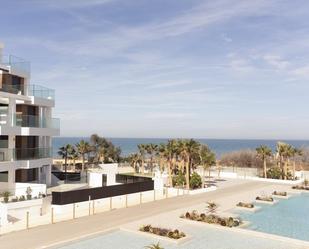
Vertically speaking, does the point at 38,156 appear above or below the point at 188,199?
above

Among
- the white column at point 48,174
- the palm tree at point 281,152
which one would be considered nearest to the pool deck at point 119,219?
the white column at point 48,174

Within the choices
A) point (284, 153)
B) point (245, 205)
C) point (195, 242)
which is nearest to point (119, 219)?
point (195, 242)

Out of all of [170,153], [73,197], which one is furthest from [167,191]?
[73,197]

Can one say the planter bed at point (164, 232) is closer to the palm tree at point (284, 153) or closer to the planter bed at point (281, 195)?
the planter bed at point (281, 195)

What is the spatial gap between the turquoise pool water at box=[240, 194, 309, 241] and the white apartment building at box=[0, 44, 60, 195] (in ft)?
54.9

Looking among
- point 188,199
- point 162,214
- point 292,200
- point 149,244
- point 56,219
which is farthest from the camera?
point 292,200

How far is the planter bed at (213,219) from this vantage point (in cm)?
2611

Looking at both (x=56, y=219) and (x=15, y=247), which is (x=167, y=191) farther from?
(x=15, y=247)

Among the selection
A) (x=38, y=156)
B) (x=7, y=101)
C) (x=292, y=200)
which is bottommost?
(x=292, y=200)

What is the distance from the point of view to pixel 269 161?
71.6 metres

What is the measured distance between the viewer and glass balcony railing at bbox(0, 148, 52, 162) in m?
30.9

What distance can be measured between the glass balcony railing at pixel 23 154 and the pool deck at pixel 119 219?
8187 mm

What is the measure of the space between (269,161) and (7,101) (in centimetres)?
5121

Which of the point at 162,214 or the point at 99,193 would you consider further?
the point at 99,193
